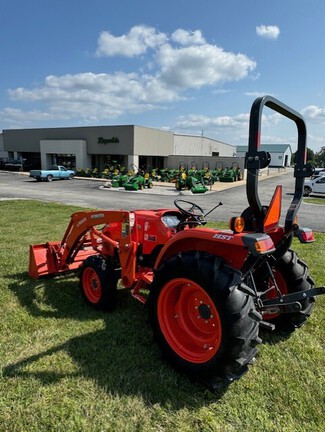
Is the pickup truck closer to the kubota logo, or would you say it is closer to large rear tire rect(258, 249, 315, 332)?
large rear tire rect(258, 249, 315, 332)

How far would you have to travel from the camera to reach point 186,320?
302 centimetres

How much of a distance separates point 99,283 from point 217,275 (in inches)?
74.2

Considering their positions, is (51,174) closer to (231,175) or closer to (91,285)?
(231,175)

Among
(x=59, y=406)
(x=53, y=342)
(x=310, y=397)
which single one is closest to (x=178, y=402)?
(x=59, y=406)

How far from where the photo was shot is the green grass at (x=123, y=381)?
2.27 metres

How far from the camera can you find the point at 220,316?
2418 mm

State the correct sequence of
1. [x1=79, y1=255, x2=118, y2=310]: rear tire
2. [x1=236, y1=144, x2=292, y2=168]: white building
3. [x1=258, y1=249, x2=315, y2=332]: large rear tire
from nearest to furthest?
1. [x1=258, y1=249, x2=315, y2=332]: large rear tire
2. [x1=79, y1=255, x2=118, y2=310]: rear tire
3. [x1=236, y1=144, x2=292, y2=168]: white building

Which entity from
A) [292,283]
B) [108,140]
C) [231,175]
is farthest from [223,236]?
[108,140]

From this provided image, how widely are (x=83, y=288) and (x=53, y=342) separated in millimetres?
1004

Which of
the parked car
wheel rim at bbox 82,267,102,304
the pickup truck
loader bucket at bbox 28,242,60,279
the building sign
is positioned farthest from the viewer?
the building sign

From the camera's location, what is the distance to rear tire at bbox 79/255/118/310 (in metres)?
3.80

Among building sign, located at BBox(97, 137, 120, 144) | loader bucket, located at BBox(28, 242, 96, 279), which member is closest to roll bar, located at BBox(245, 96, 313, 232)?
loader bucket, located at BBox(28, 242, 96, 279)

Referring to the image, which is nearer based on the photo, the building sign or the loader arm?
the loader arm

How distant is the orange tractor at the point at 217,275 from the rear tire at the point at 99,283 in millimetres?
12
